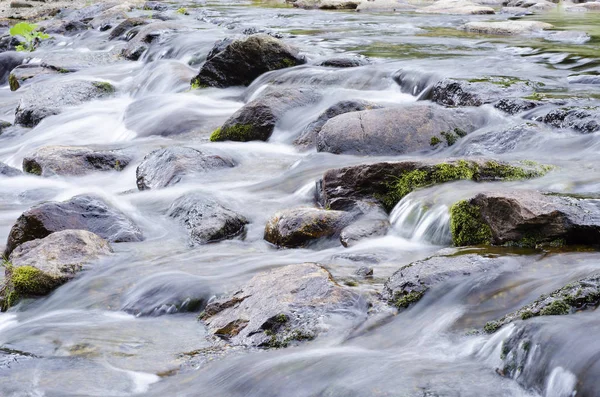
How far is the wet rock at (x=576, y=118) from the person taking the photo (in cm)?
833

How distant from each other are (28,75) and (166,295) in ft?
43.1

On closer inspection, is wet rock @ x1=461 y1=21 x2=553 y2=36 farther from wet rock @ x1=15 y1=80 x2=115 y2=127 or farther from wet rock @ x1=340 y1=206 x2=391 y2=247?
wet rock @ x1=340 y1=206 x2=391 y2=247

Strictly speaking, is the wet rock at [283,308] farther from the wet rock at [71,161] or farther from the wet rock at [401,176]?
the wet rock at [71,161]

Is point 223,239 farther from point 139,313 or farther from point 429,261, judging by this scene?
point 429,261

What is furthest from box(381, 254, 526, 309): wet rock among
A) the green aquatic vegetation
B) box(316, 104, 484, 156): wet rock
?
the green aquatic vegetation

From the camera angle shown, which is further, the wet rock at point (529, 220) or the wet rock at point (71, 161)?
the wet rock at point (71, 161)

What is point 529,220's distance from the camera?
5.25 meters

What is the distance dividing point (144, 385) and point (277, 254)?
2.26 m

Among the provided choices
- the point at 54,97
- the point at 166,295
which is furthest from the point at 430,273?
the point at 54,97

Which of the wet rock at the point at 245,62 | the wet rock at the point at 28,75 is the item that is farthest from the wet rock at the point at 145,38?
the wet rock at the point at 245,62

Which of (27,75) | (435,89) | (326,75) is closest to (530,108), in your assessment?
(435,89)

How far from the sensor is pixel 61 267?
601 centimetres

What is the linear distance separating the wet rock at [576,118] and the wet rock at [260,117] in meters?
3.64

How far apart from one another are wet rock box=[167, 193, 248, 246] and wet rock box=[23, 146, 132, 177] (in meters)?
2.49
